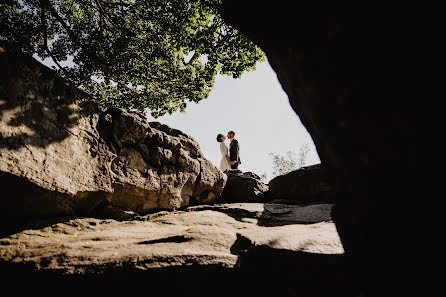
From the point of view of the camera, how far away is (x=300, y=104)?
2.30 m

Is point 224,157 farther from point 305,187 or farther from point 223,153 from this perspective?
point 305,187

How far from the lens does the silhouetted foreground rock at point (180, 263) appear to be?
8.30 ft

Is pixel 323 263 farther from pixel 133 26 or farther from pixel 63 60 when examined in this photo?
pixel 63 60

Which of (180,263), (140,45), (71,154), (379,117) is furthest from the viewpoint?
(140,45)

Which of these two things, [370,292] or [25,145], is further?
[25,145]

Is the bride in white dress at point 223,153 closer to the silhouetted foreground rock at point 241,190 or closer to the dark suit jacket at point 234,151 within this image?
the dark suit jacket at point 234,151

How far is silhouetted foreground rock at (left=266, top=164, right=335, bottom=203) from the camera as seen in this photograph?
7816 millimetres

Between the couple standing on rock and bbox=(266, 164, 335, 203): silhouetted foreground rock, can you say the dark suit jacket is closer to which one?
the couple standing on rock

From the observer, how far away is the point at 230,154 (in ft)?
32.0

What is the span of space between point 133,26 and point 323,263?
8875 mm

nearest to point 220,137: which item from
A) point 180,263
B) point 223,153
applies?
point 223,153

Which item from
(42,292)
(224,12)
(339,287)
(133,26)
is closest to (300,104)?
(224,12)

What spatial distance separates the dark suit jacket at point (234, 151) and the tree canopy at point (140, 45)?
101 inches

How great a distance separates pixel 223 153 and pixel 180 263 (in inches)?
281
